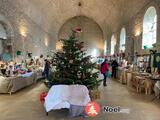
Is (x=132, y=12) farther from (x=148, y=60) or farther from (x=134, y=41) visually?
(x=148, y=60)

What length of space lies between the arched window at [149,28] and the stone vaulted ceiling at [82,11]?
1.97 ft

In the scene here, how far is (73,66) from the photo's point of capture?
6.57 metres

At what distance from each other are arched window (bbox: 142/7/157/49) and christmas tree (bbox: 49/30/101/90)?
5.98 meters

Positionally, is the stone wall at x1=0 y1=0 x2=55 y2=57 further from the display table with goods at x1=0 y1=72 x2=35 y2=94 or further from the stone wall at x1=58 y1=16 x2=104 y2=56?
the stone wall at x1=58 y1=16 x2=104 y2=56

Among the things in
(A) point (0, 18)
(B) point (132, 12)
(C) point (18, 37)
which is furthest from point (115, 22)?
(A) point (0, 18)

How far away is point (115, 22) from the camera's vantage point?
2022cm

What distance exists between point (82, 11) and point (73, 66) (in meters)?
17.8

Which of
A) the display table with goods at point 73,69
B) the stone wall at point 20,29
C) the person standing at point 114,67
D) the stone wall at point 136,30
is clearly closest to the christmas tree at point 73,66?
the display table with goods at point 73,69

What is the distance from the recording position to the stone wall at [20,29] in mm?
10645

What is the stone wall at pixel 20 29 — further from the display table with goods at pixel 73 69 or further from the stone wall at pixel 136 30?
the stone wall at pixel 136 30

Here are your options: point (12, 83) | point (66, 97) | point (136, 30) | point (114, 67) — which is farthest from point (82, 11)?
point (66, 97)

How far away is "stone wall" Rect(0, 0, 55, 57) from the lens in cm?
1065

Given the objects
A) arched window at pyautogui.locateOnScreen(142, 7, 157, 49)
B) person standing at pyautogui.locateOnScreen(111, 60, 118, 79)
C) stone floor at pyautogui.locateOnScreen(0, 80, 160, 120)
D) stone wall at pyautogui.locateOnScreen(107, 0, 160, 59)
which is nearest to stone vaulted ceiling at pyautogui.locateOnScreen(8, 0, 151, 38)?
stone wall at pyautogui.locateOnScreen(107, 0, 160, 59)

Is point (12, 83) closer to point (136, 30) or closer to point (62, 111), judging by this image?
point (62, 111)
